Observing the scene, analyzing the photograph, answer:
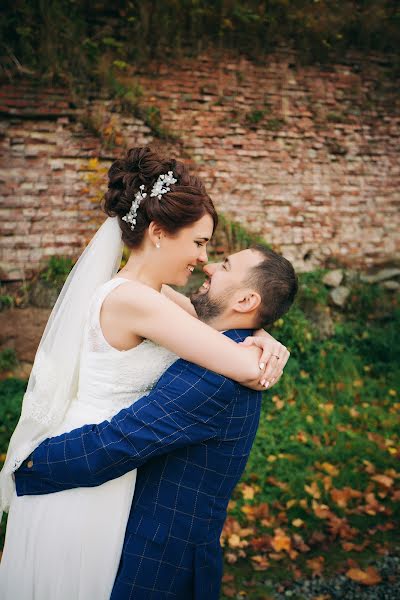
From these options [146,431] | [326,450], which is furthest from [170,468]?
[326,450]

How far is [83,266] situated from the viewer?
250cm

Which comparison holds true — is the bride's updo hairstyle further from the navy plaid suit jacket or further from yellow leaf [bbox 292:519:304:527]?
yellow leaf [bbox 292:519:304:527]

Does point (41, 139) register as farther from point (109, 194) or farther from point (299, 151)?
point (109, 194)

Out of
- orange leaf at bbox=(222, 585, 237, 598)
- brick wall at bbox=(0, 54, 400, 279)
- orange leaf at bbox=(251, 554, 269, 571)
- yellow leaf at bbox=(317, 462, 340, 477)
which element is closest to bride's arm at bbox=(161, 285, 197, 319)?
orange leaf at bbox=(222, 585, 237, 598)

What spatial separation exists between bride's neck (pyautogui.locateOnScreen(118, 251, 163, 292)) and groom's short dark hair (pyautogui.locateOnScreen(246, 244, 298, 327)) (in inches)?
17.7

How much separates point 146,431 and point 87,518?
517 mm

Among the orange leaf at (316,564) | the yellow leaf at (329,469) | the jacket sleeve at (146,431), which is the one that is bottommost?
the yellow leaf at (329,469)

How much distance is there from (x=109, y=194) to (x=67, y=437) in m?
1.16

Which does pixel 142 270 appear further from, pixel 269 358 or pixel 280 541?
pixel 280 541

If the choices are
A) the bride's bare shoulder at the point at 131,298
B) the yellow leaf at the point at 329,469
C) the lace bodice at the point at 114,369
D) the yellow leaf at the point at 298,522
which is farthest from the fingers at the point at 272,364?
the yellow leaf at the point at 329,469

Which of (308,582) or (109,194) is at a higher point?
(109,194)

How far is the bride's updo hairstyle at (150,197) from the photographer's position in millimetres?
2303

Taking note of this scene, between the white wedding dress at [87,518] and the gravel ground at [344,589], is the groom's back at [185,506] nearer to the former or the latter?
the white wedding dress at [87,518]

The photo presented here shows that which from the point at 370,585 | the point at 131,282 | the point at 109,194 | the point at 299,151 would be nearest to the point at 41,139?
the point at 299,151
